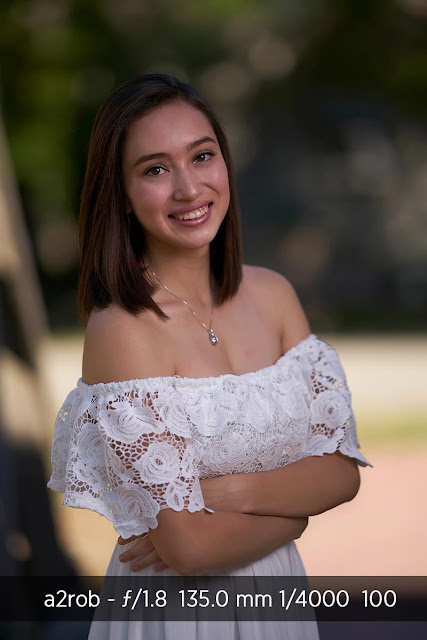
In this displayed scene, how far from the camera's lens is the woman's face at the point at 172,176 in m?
2.23

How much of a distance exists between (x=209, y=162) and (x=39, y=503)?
10.5 feet

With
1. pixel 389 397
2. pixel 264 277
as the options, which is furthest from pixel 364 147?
pixel 264 277

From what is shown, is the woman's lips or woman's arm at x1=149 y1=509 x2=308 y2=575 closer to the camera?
woman's arm at x1=149 y1=509 x2=308 y2=575

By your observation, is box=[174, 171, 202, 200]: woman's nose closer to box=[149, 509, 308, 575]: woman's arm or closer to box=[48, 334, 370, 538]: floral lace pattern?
box=[48, 334, 370, 538]: floral lace pattern

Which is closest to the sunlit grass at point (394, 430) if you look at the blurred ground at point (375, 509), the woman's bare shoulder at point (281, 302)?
the blurred ground at point (375, 509)

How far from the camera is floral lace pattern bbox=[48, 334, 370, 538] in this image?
2.07 metres

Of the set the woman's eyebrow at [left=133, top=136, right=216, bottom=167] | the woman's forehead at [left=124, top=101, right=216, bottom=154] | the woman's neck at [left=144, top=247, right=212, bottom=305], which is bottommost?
the woman's neck at [left=144, top=247, right=212, bottom=305]

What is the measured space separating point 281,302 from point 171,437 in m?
0.73

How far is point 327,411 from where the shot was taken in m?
2.50

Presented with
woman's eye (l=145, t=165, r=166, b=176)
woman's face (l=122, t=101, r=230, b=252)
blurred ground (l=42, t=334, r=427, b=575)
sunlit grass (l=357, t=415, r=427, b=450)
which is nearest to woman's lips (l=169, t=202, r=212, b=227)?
woman's face (l=122, t=101, r=230, b=252)

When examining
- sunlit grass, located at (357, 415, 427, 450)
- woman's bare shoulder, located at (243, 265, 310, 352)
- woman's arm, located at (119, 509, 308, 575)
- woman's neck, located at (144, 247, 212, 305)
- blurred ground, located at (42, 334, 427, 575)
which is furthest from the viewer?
sunlit grass, located at (357, 415, 427, 450)

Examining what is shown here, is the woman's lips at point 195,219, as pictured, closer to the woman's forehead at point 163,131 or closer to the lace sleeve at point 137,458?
the woman's forehead at point 163,131

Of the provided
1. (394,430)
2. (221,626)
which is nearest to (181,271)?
(221,626)

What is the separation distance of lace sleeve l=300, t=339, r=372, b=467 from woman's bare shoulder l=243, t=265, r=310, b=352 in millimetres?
70
